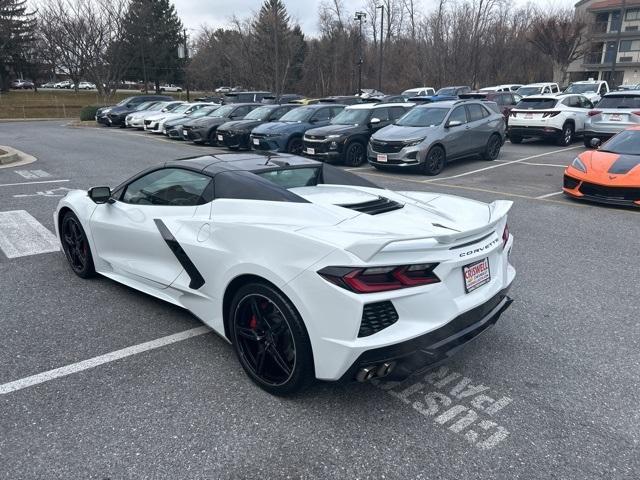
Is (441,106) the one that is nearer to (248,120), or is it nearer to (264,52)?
(248,120)

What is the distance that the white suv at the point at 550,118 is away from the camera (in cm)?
1641

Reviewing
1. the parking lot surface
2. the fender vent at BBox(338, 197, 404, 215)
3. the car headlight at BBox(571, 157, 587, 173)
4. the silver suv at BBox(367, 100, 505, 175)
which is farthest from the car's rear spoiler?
the silver suv at BBox(367, 100, 505, 175)

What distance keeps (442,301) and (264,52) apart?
5246cm

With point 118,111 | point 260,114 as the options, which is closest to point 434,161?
point 260,114

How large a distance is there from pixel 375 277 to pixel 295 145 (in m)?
13.1

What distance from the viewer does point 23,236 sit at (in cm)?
658

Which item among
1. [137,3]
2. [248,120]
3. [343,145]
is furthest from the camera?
[137,3]

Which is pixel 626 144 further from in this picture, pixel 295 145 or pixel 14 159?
pixel 14 159

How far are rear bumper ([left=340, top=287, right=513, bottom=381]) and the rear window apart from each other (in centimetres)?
1586

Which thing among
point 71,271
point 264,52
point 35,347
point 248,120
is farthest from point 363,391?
point 264,52

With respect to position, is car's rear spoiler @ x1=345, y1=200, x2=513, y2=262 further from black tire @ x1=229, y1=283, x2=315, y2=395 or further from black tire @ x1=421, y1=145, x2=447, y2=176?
black tire @ x1=421, y1=145, x2=447, y2=176

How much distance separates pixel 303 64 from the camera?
61.0 m

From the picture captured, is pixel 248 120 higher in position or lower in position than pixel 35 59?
lower

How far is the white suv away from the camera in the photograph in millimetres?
16406
